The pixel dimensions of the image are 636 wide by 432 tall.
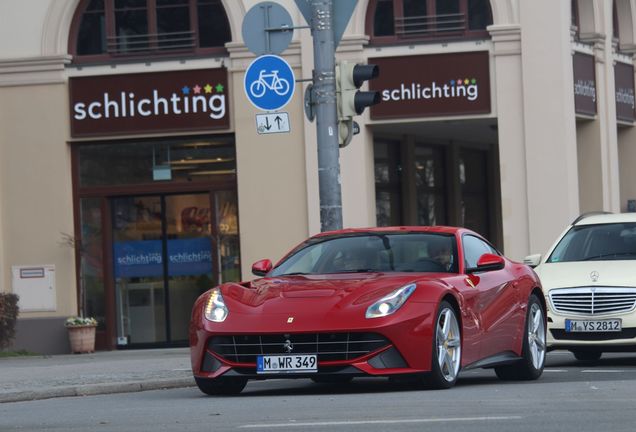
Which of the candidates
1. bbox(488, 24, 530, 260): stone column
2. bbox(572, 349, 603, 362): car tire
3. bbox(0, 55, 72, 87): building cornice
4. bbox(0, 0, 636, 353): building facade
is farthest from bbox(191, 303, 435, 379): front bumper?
bbox(0, 55, 72, 87): building cornice

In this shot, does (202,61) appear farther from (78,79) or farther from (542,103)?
(542,103)

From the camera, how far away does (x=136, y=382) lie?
14.3 meters

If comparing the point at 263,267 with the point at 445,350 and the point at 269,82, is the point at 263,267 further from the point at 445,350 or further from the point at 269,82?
the point at 269,82

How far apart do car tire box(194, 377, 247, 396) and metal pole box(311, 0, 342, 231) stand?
15.2ft

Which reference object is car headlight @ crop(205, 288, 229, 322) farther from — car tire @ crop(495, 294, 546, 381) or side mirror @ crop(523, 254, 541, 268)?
side mirror @ crop(523, 254, 541, 268)

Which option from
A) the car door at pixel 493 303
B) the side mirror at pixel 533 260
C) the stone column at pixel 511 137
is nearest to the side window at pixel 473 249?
the car door at pixel 493 303

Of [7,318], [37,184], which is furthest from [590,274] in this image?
[37,184]

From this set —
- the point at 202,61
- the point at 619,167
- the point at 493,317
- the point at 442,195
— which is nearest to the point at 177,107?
the point at 202,61

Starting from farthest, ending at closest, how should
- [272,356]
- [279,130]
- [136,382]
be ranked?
[279,130] → [136,382] → [272,356]

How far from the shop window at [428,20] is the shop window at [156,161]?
3.18 m

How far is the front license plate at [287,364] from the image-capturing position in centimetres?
1127

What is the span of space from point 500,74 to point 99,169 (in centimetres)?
698

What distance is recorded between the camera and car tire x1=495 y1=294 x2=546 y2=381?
13242 mm

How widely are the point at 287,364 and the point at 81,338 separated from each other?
14053 mm
